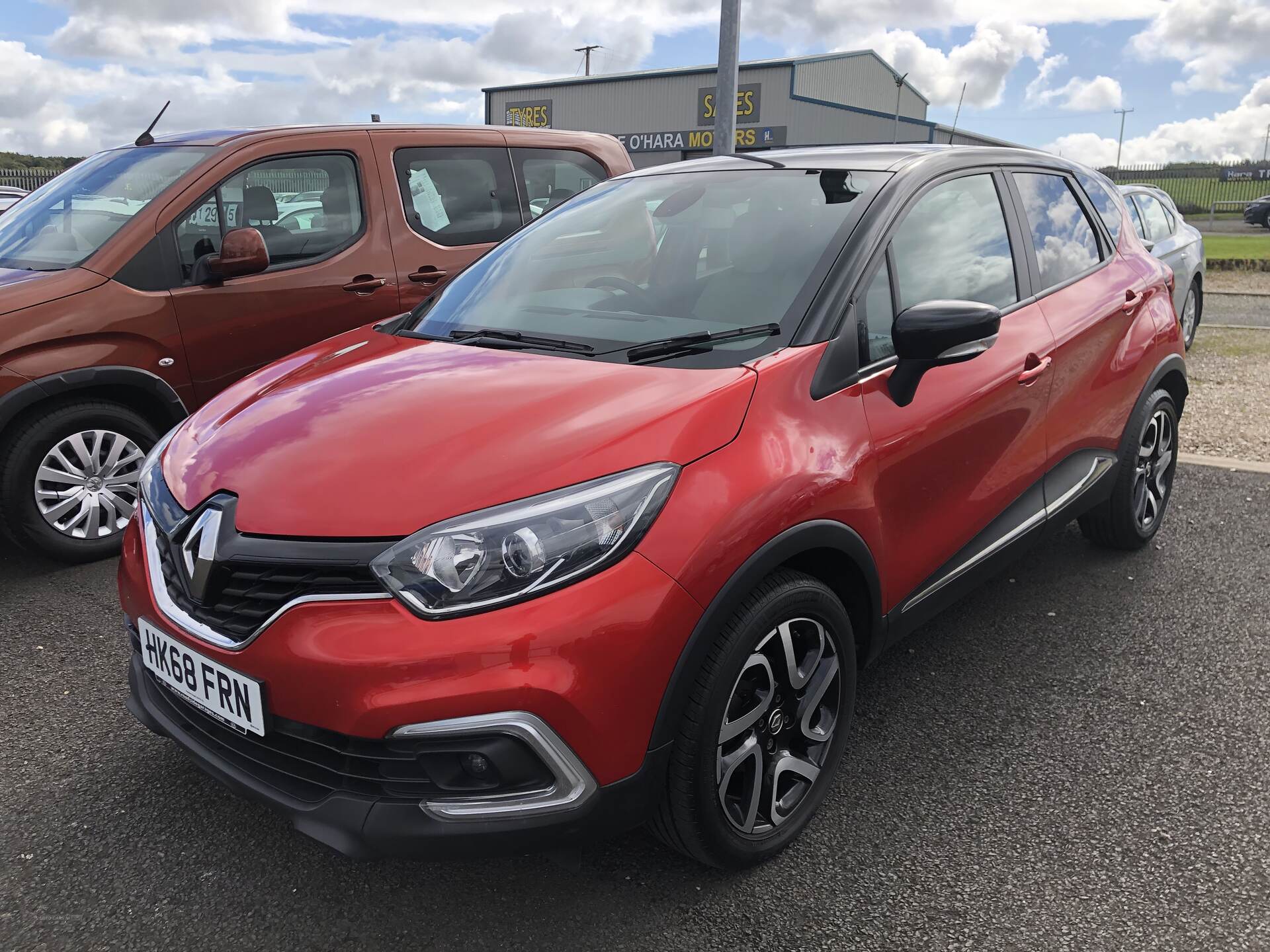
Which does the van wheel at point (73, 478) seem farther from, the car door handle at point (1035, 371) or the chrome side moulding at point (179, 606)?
the car door handle at point (1035, 371)

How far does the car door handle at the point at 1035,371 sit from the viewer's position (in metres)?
3.06

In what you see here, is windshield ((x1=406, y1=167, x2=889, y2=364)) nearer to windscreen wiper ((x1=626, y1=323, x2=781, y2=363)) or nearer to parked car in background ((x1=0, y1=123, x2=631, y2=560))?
windscreen wiper ((x1=626, y1=323, x2=781, y2=363))

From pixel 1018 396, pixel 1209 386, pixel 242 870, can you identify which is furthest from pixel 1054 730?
pixel 1209 386

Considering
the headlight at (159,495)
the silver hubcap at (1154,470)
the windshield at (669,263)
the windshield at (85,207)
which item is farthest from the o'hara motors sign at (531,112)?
the headlight at (159,495)

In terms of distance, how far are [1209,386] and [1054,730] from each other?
6.35 m

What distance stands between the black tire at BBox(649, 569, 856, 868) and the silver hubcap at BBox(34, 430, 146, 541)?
3.04 metres

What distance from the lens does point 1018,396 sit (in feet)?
10.0

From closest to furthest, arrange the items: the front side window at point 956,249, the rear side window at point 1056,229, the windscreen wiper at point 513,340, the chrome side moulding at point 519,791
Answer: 1. the chrome side moulding at point 519,791
2. the windscreen wiper at point 513,340
3. the front side window at point 956,249
4. the rear side window at point 1056,229

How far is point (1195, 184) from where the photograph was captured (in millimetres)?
52125

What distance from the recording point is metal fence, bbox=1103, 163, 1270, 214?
159 feet

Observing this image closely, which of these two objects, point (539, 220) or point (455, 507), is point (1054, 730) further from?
point (539, 220)

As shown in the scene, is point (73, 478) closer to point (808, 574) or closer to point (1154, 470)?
point (808, 574)

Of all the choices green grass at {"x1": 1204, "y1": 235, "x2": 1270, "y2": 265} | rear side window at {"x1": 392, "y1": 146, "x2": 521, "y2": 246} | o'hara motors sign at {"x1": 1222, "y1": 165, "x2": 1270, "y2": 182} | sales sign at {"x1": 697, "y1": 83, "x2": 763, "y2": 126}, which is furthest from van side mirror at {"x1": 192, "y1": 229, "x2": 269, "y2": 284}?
o'hara motors sign at {"x1": 1222, "y1": 165, "x2": 1270, "y2": 182}

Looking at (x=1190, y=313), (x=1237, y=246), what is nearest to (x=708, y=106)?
(x=1237, y=246)
